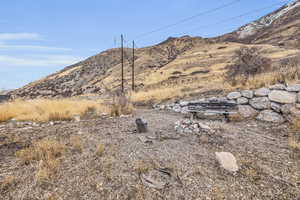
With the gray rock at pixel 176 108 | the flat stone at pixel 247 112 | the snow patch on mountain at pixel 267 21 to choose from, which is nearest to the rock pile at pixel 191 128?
the flat stone at pixel 247 112

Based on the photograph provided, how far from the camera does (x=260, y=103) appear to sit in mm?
6410

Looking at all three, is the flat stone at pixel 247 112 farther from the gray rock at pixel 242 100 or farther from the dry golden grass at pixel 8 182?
the dry golden grass at pixel 8 182

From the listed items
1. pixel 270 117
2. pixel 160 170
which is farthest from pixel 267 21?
Result: pixel 160 170

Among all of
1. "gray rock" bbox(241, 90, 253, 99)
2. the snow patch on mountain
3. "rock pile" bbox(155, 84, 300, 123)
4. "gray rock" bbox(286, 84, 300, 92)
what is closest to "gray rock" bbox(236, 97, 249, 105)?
"rock pile" bbox(155, 84, 300, 123)

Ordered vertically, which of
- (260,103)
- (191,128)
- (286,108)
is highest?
(260,103)

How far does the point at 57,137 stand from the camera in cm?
453

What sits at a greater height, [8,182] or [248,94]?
[248,94]

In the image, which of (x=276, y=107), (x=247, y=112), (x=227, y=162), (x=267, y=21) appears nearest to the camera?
(x=227, y=162)

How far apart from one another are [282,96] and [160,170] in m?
5.76

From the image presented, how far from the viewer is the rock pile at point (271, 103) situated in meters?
5.67

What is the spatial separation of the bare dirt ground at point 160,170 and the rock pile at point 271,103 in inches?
59.3

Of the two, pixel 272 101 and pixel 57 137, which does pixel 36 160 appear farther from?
pixel 272 101

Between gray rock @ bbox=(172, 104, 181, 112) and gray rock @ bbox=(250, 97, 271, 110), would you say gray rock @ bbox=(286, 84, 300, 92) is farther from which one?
gray rock @ bbox=(172, 104, 181, 112)

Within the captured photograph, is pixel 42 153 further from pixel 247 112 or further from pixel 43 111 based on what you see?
pixel 247 112
